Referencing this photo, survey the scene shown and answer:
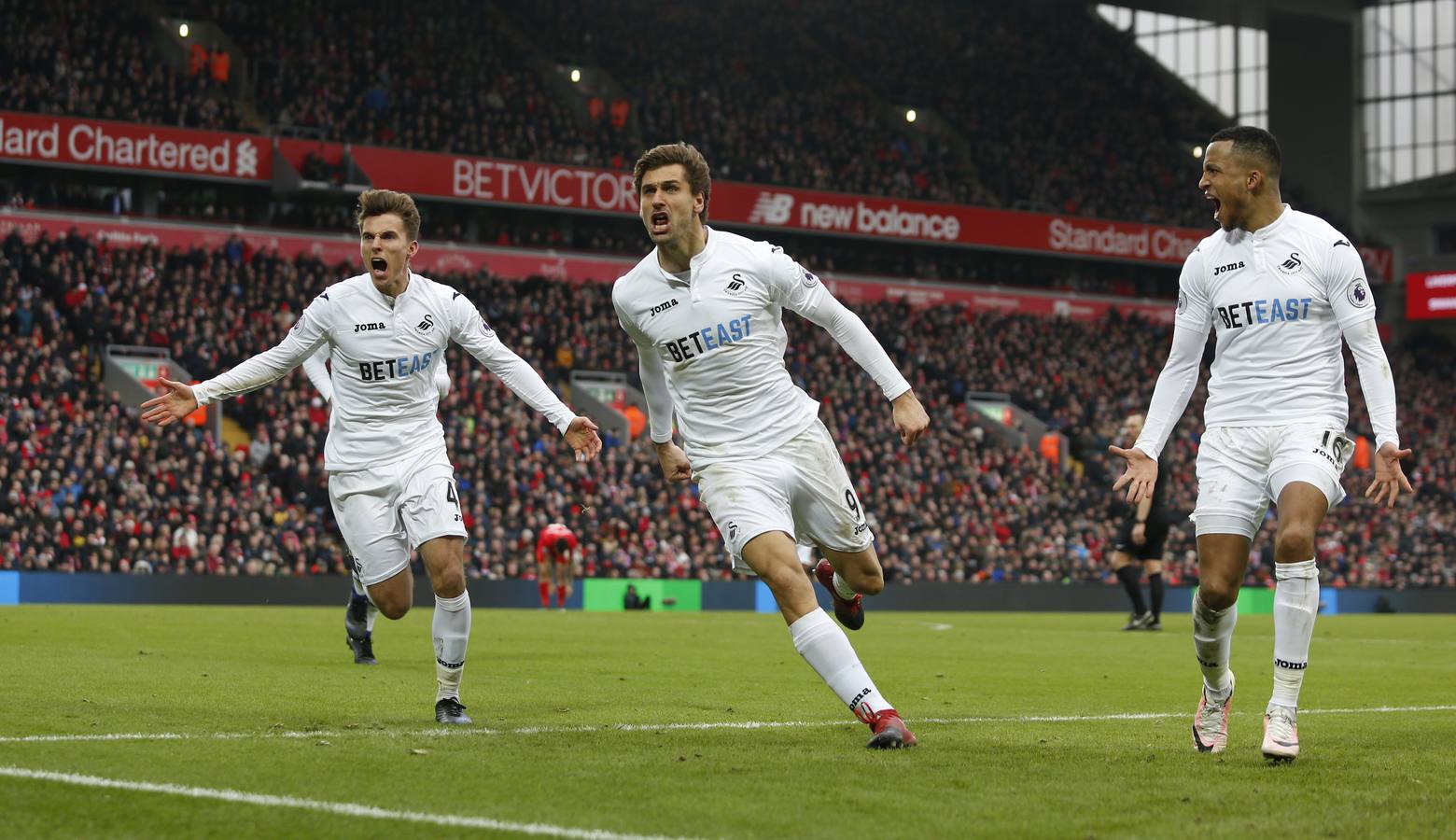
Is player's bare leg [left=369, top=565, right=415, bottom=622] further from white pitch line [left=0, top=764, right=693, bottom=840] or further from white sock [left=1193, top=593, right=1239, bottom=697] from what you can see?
white sock [left=1193, top=593, right=1239, bottom=697]

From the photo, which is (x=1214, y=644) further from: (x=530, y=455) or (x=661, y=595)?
(x=530, y=455)

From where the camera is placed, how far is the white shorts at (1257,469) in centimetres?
823

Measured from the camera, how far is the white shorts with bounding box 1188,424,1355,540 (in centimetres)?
823

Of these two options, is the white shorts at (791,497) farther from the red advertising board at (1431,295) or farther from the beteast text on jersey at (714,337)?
the red advertising board at (1431,295)

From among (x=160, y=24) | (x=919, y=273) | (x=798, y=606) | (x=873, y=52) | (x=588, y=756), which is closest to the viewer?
(x=588, y=756)

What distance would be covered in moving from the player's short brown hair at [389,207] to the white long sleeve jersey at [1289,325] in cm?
436

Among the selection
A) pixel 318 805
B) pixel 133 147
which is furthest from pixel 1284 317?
pixel 133 147

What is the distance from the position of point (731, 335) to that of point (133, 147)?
1462 inches

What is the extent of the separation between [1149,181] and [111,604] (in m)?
Answer: 41.6

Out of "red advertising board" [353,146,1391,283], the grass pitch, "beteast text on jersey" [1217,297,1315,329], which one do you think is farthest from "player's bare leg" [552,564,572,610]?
"beteast text on jersey" [1217,297,1315,329]

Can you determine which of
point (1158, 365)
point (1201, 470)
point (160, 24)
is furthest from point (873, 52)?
point (1201, 470)

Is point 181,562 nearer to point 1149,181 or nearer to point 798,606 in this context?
point 798,606

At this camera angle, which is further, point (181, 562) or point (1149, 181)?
point (1149, 181)

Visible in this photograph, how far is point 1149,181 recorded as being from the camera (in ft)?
201
